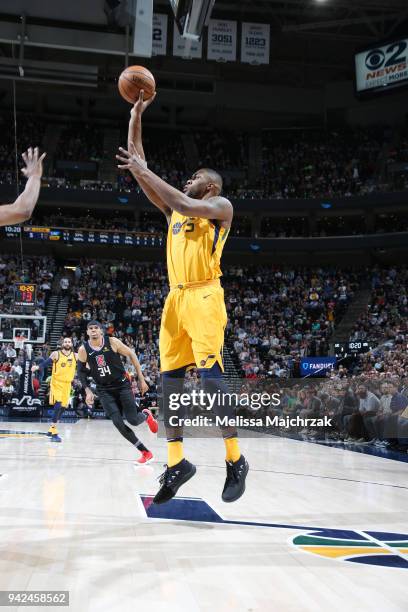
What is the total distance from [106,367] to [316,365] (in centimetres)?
1464

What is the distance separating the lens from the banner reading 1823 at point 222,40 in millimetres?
27297

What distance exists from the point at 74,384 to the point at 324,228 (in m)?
19.6

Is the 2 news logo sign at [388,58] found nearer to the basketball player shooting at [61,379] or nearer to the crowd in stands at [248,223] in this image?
the crowd in stands at [248,223]

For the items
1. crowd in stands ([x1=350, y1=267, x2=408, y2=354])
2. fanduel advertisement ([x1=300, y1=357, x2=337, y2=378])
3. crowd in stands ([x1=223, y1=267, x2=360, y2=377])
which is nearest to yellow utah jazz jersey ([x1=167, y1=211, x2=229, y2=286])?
crowd in stands ([x1=350, y1=267, x2=408, y2=354])

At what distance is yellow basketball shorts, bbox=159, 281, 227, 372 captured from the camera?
4379 millimetres

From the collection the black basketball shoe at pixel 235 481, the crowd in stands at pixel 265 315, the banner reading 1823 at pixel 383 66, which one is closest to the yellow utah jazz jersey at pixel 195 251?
the black basketball shoe at pixel 235 481

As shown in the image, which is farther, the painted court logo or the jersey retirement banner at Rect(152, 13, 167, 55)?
the jersey retirement banner at Rect(152, 13, 167, 55)

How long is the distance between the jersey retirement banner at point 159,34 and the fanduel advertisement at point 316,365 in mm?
14262

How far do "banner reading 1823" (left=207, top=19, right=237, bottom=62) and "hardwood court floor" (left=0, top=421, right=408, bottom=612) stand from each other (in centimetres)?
2331

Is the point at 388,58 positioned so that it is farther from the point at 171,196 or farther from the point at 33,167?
the point at 33,167

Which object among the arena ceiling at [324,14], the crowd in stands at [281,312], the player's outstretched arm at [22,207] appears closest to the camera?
the player's outstretched arm at [22,207]

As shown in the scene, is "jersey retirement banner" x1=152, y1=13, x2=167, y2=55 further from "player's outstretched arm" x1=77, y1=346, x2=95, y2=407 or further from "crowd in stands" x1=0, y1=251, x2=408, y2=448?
"player's outstretched arm" x1=77, y1=346, x2=95, y2=407

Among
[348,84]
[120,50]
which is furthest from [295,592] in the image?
[348,84]

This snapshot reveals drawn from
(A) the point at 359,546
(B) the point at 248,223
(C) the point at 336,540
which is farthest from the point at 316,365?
(A) the point at 359,546
